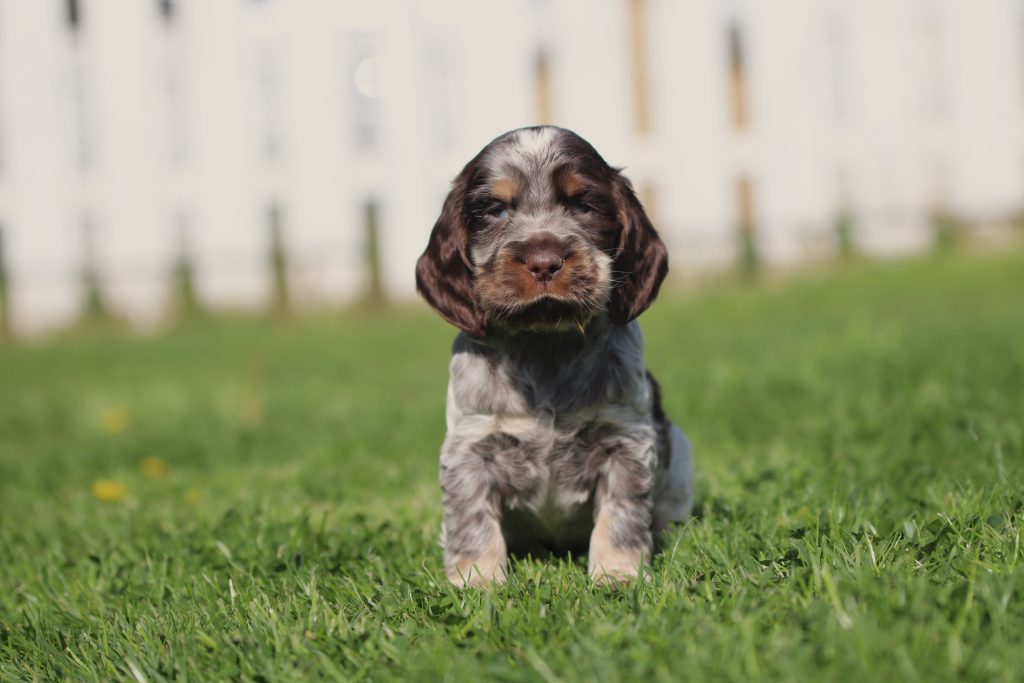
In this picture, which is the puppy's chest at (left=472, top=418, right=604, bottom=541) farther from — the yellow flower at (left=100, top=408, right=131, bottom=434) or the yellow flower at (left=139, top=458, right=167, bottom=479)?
the yellow flower at (left=100, top=408, right=131, bottom=434)

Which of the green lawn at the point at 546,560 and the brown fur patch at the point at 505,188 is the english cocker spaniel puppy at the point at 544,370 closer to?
the brown fur patch at the point at 505,188

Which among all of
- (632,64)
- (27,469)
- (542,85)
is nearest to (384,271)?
(542,85)

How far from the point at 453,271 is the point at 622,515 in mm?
909

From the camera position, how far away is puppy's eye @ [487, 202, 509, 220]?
327cm

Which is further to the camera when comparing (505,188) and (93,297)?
(93,297)

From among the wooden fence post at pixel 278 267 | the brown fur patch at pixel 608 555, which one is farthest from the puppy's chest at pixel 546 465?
the wooden fence post at pixel 278 267

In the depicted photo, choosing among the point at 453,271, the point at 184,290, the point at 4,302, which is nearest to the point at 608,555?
the point at 453,271

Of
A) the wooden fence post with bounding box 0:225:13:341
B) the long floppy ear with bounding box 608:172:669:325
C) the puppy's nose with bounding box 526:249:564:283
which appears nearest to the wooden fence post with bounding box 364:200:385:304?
the wooden fence post with bounding box 0:225:13:341

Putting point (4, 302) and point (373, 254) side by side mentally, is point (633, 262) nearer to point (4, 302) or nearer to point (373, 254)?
→ point (373, 254)

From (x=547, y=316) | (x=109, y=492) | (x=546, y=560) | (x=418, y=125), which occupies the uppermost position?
(x=418, y=125)

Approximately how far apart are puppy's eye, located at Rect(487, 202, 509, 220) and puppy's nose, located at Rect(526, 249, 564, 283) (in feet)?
1.13

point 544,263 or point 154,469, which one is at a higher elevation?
point 544,263

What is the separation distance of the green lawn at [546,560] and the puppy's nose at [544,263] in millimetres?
852

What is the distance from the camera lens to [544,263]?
9.64ft
